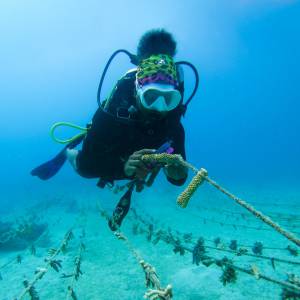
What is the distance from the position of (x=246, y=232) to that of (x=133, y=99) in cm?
703

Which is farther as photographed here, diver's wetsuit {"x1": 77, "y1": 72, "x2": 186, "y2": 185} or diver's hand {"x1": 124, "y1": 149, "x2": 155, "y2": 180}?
diver's wetsuit {"x1": 77, "y1": 72, "x2": 186, "y2": 185}

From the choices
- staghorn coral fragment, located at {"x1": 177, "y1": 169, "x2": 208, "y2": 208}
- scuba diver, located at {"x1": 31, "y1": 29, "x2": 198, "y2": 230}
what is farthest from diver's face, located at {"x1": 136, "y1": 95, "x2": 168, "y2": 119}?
staghorn coral fragment, located at {"x1": 177, "y1": 169, "x2": 208, "y2": 208}

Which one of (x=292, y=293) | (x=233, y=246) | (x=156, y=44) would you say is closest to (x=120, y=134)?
(x=156, y=44)

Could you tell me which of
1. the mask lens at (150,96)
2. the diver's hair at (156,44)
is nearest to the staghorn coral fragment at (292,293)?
the mask lens at (150,96)

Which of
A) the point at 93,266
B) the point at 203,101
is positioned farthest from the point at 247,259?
the point at 203,101

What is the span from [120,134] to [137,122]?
0.93ft

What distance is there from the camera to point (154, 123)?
11.5 feet

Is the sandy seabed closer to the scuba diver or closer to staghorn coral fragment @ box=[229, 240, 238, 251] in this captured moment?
staghorn coral fragment @ box=[229, 240, 238, 251]

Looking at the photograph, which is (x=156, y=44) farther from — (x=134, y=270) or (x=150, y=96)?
(x=134, y=270)

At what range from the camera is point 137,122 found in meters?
3.46

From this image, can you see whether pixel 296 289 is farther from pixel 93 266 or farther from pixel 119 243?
pixel 119 243

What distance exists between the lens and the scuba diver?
3.32 m

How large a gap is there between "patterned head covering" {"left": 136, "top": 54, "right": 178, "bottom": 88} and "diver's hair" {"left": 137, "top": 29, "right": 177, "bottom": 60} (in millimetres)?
686

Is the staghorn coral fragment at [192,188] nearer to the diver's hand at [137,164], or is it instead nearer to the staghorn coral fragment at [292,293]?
the staghorn coral fragment at [292,293]
